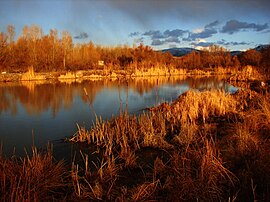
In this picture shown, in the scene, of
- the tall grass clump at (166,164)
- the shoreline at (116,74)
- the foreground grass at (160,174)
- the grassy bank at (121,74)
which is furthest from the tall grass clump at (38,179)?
the shoreline at (116,74)

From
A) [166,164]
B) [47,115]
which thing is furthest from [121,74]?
[166,164]

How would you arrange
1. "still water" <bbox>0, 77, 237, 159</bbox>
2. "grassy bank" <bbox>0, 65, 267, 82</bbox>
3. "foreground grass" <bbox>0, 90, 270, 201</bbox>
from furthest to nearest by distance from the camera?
"grassy bank" <bbox>0, 65, 267, 82</bbox> < "still water" <bbox>0, 77, 237, 159</bbox> < "foreground grass" <bbox>0, 90, 270, 201</bbox>

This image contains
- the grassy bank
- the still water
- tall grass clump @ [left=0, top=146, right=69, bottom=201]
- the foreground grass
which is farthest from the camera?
the grassy bank

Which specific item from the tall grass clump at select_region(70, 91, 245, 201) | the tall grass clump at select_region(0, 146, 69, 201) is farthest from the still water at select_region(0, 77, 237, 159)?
the tall grass clump at select_region(70, 91, 245, 201)

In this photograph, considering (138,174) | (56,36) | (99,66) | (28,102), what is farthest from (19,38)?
(138,174)

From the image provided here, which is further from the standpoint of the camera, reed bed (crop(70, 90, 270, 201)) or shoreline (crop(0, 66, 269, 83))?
shoreline (crop(0, 66, 269, 83))

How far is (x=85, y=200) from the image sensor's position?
11.4ft

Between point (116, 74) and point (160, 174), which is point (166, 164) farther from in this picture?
point (116, 74)

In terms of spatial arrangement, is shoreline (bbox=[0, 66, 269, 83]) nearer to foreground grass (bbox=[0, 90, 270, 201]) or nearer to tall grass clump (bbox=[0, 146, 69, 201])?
foreground grass (bbox=[0, 90, 270, 201])

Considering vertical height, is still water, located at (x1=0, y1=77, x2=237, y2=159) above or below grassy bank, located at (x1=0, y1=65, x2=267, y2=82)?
below

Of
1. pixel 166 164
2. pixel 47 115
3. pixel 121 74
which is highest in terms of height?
pixel 121 74

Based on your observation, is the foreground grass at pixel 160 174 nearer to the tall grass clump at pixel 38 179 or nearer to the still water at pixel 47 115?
the tall grass clump at pixel 38 179

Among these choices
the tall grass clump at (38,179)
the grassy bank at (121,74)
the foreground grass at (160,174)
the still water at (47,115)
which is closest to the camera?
the foreground grass at (160,174)

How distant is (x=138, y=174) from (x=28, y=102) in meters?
10.0
